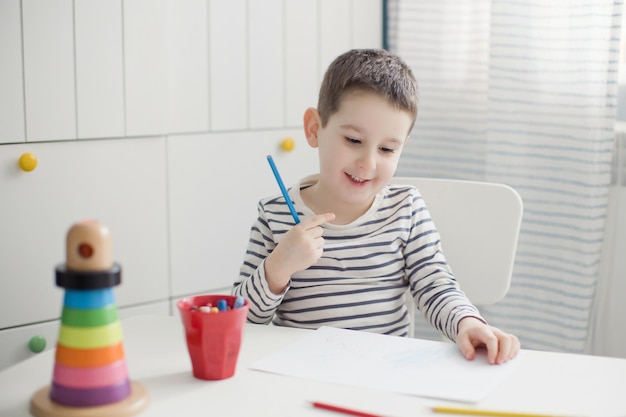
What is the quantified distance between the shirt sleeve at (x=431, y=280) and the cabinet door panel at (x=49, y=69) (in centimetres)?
78

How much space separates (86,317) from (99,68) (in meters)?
1.13

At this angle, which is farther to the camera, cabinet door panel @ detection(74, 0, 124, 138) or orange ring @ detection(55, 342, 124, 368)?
cabinet door panel @ detection(74, 0, 124, 138)

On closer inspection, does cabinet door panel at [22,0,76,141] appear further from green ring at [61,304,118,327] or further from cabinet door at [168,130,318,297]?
green ring at [61,304,118,327]

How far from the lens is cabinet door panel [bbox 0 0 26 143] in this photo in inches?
67.9

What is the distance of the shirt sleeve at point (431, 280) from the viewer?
1.27 meters

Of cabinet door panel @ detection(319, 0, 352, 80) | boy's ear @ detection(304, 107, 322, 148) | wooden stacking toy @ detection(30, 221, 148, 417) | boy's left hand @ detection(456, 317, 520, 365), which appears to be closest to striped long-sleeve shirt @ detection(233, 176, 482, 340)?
boy's ear @ detection(304, 107, 322, 148)

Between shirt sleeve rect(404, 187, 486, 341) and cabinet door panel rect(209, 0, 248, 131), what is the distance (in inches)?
29.1

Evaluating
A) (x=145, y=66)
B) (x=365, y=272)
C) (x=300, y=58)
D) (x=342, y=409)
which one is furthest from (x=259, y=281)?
(x=300, y=58)

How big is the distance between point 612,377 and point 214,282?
1272 mm

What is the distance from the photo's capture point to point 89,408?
2.76 ft

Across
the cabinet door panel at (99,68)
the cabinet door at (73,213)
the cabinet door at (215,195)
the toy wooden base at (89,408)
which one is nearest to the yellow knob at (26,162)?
the cabinet door at (73,213)

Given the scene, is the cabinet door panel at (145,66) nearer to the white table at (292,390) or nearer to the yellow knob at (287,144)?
the yellow knob at (287,144)

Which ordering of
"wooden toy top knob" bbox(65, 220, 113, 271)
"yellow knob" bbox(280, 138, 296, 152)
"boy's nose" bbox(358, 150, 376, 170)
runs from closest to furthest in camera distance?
"wooden toy top knob" bbox(65, 220, 113, 271)
"boy's nose" bbox(358, 150, 376, 170)
"yellow knob" bbox(280, 138, 296, 152)

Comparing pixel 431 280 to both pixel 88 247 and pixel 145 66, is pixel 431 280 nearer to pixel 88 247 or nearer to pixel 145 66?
pixel 88 247
